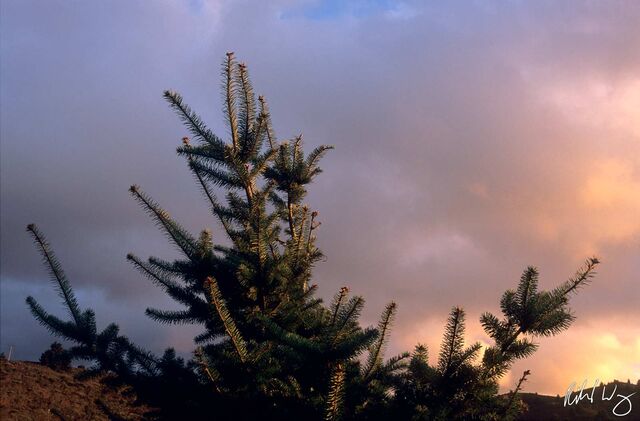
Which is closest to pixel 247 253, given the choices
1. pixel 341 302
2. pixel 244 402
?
pixel 341 302

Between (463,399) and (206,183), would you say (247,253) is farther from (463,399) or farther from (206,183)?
(463,399)

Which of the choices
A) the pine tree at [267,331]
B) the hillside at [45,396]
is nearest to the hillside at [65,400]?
the hillside at [45,396]

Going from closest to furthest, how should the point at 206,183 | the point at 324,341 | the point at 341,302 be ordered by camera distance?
the point at 324,341
the point at 341,302
the point at 206,183

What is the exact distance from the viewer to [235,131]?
7.21 metres

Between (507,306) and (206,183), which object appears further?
(206,183)

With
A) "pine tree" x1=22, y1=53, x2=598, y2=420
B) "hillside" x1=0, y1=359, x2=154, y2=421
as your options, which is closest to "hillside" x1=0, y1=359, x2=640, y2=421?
"hillside" x1=0, y1=359, x2=154, y2=421

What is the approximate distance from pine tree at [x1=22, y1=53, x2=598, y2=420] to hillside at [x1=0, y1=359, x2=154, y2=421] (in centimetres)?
793

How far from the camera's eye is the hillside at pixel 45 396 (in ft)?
47.2

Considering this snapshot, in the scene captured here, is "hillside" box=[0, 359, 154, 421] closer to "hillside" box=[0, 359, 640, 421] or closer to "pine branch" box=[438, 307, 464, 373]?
"hillside" box=[0, 359, 640, 421]

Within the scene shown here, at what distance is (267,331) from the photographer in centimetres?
679

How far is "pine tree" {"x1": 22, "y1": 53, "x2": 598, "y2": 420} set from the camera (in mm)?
5055

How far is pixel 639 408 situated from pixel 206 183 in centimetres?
1422

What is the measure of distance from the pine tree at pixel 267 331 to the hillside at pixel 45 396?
793cm

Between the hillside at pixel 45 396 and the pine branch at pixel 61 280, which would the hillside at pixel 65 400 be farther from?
the pine branch at pixel 61 280
